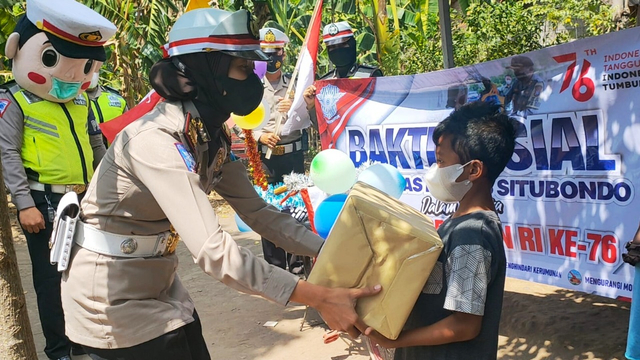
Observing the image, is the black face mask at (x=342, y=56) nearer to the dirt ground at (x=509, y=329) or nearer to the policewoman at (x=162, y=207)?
the dirt ground at (x=509, y=329)

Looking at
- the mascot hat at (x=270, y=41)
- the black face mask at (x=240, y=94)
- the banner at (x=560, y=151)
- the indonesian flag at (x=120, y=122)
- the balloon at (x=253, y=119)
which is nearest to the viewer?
the black face mask at (x=240, y=94)

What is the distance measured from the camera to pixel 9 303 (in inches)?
99.7

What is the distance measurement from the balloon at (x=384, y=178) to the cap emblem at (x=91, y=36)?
1.86 metres

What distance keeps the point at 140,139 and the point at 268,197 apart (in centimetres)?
296

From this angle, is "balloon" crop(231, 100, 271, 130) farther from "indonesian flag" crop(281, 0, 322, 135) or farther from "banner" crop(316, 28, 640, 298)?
"banner" crop(316, 28, 640, 298)

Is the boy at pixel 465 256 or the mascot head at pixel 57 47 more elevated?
the mascot head at pixel 57 47

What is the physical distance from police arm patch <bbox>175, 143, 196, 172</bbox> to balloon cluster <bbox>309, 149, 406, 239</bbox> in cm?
181

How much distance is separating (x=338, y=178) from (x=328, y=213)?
14.2 inches

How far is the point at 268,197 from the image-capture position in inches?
204

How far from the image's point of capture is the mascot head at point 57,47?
153 inches

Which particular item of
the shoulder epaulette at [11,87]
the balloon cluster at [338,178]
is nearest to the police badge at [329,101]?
the balloon cluster at [338,178]

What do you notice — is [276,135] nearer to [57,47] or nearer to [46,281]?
[57,47]

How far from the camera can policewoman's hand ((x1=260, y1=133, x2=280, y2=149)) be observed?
19.5 feet

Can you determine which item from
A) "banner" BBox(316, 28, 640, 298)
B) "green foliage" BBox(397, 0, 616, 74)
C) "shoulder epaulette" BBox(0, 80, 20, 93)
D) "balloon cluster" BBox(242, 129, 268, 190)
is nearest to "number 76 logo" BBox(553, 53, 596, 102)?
"banner" BBox(316, 28, 640, 298)
